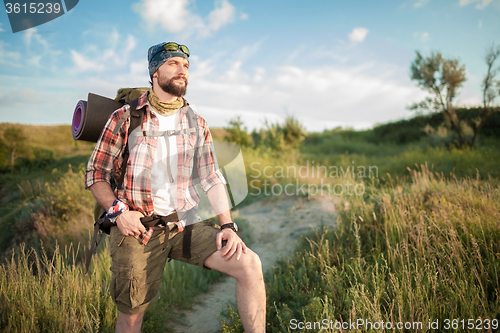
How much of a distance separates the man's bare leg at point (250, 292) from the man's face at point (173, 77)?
1499 millimetres

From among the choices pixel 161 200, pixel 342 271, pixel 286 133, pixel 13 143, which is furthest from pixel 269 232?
pixel 13 143

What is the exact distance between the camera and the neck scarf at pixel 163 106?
227 centimetres

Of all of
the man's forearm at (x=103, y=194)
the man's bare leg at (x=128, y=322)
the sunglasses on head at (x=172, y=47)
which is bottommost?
the man's bare leg at (x=128, y=322)

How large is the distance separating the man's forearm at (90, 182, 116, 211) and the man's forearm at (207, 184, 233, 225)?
77 cm

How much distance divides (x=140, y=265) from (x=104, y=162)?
2.80 feet

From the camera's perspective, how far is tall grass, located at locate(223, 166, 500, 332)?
2.35 metres

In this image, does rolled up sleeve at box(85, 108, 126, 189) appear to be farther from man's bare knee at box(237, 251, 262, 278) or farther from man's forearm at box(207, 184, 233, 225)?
man's bare knee at box(237, 251, 262, 278)

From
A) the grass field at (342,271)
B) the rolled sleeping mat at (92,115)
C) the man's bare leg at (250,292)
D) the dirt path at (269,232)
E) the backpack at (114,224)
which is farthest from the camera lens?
the dirt path at (269,232)

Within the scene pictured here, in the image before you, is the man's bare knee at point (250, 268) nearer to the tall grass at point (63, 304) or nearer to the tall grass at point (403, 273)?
the tall grass at point (403, 273)

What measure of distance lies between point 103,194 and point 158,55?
52.1 inches

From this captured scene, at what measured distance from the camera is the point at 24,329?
7.86ft

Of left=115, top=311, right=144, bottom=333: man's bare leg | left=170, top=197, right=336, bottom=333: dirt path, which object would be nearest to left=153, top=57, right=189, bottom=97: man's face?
left=115, top=311, right=144, bottom=333: man's bare leg
